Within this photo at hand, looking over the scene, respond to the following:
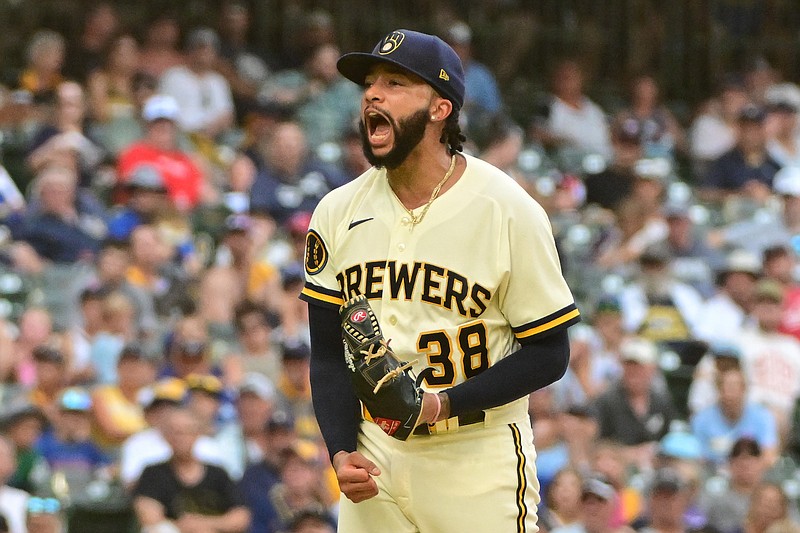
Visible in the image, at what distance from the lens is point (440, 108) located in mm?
3916

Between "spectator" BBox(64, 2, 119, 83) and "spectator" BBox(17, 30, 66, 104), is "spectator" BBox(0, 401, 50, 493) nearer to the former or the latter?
"spectator" BBox(17, 30, 66, 104)

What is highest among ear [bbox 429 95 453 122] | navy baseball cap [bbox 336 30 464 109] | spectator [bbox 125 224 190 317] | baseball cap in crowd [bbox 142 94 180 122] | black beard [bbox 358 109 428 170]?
baseball cap in crowd [bbox 142 94 180 122]

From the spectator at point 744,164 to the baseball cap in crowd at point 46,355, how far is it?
6.47 meters

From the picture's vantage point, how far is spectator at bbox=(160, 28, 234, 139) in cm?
1103

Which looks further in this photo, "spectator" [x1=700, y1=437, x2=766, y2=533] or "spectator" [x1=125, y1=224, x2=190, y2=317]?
"spectator" [x1=125, y1=224, x2=190, y2=317]

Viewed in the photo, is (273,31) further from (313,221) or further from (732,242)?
(313,221)

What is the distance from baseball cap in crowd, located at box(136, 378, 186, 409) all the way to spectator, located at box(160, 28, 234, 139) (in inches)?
125

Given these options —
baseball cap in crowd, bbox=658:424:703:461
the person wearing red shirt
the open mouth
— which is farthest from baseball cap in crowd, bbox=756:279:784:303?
the open mouth

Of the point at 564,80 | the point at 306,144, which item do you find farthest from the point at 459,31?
the point at 306,144

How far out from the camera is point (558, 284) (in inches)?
152

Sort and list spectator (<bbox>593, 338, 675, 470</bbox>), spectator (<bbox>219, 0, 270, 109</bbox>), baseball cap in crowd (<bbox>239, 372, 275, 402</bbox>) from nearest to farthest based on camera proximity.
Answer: baseball cap in crowd (<bbox>239, 372, 275, 402</bbox>)
spectator (<bbox>593, 338, 675, 470</bbox>)
spectator (<bbox>219, 0, 270, 109</bbox>)

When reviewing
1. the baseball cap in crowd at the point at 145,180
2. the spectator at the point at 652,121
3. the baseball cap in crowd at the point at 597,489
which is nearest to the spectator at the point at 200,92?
the baseball cap in crowd at the point at 145,180

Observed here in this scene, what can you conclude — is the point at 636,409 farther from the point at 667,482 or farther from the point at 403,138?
the point at 403,138

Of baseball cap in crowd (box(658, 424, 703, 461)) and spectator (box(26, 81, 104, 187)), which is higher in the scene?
spectator (box(26, 81, 104, 187))
